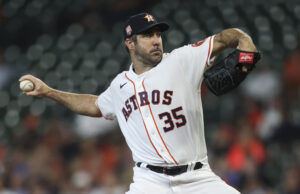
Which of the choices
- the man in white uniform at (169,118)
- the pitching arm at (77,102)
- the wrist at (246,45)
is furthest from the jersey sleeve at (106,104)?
the wrist at (246,45)

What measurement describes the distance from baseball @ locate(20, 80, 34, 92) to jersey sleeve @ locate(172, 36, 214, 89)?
1.22 metres

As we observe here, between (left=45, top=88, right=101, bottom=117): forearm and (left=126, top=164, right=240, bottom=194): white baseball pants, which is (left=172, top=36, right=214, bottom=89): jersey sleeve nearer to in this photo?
(left=126, top=164, right=240, bottom=194): white baseball pants

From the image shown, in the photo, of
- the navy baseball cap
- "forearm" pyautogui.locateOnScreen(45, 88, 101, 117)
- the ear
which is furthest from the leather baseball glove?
"forearm" pyautogui.locateOnScreen(45, 88, 101, 117)

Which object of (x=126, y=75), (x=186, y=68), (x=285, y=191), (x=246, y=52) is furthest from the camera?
(x=285, y=191)

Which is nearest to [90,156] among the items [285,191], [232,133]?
[232,133]

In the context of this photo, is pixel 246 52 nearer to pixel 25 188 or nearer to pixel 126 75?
pixel 126 75

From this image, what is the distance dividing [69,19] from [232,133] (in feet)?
14.3

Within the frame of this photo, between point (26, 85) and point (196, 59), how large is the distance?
1.37 metres

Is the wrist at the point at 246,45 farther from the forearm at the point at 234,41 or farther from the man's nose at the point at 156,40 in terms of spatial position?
the man's nose at the point at 156,40

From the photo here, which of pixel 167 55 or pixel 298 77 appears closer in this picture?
pixel 167 55

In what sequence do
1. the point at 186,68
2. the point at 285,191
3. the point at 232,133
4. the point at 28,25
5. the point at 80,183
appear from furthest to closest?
the point at 28,25
the point at 80,183
the point at 232,133
the point at 285,191
the point at 186,68

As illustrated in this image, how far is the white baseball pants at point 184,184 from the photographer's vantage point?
11.7 feet

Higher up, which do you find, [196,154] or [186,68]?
[186,68]

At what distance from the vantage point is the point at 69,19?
978cm
